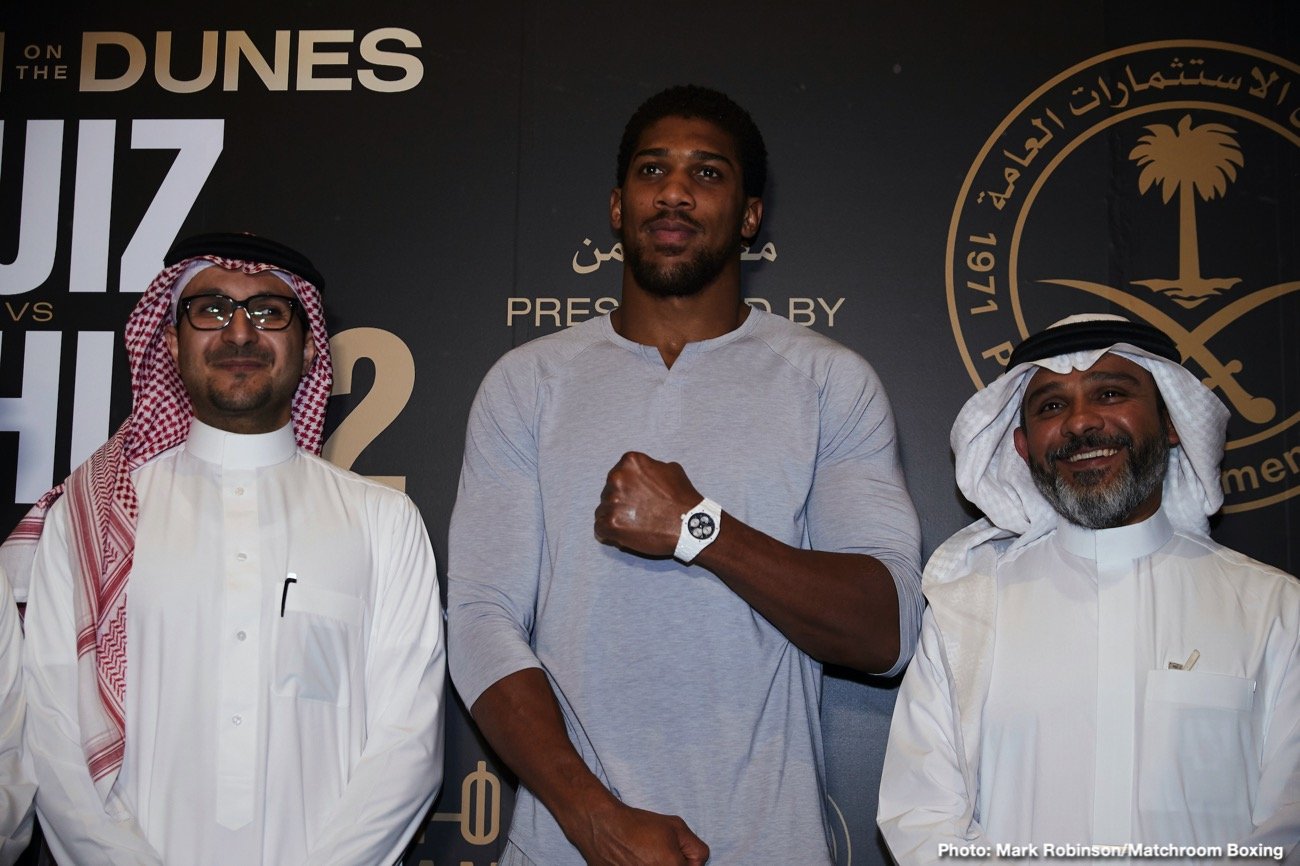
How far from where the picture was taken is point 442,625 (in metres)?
2.74

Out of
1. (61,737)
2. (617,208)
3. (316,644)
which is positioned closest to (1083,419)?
A: (617,208)

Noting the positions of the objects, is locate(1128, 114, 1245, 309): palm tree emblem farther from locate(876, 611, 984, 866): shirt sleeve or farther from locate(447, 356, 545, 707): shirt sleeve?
locate(447, 356, 545, 707): shirt sleeve

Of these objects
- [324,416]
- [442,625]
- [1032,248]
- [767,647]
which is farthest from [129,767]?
[1032,248]

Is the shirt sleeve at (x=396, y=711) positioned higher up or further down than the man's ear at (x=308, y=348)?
further down

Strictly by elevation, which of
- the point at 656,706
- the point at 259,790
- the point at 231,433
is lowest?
the point at 259,790

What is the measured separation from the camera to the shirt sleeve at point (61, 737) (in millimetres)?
2365

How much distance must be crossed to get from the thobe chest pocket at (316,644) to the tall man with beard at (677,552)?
25cm

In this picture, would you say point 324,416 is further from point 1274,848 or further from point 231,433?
point 1274,848

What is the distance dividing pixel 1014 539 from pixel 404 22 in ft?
7.12

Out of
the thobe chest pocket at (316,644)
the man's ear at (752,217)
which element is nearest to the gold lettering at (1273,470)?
the man's ear at (752,217)

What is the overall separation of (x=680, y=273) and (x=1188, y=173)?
1497 millimetres

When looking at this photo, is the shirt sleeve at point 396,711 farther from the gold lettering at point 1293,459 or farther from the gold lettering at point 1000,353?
the gold lettering at point 1293,459

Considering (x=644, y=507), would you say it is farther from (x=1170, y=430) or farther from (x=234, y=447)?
(x=1170, y=430)

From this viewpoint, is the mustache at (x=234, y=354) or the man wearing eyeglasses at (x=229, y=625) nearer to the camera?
the man wearing eyeglasses at (x=229, y=625)
